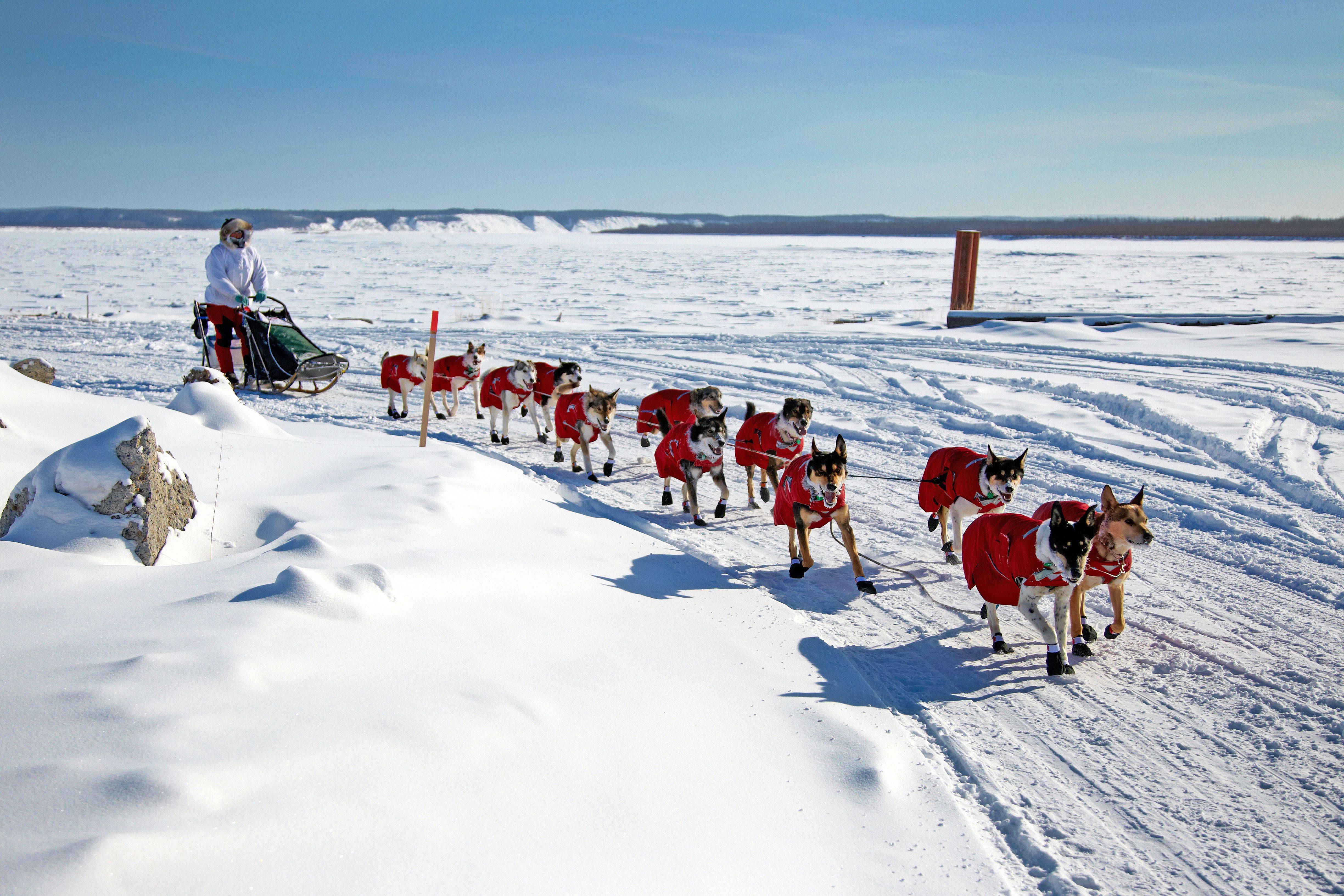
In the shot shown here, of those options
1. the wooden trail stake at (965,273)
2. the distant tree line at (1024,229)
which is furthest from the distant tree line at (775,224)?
the wooden trail stake at (965,273)

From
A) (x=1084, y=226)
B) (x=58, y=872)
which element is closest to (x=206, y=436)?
(x=58, y=872)

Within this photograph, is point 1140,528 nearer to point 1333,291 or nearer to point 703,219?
point 1333,291

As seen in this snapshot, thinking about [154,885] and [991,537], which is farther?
[991,537]

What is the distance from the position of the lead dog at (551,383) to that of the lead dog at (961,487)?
432 centimetres

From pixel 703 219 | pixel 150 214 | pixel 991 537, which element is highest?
pixel 703 219

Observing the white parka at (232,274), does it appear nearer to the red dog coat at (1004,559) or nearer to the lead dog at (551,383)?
the lead dog at (551,383)

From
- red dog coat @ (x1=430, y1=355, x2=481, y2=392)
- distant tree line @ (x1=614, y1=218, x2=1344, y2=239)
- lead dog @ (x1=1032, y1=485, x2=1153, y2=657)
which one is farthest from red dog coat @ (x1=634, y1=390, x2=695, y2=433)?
distant tree line @ (x1=614, y1=218, x2=1344, y2=239)

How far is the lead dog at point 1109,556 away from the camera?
4309mm

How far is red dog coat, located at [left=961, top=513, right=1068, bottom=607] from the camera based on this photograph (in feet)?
14.1

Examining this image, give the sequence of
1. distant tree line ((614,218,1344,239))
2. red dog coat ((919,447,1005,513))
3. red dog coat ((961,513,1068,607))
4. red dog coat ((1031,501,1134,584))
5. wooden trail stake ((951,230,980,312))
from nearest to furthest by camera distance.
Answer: red dog coat ((961,513,1068,607))
red dog coat ((1031,501,1134,584))
red dog coat ((919,447,1005,513))
wooden trail stake ((951,230,980,312))
distant tree line ((614,218,1344,239))

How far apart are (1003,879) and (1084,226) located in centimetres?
14431

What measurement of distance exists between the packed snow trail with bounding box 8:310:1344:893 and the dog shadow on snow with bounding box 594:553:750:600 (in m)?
0.21

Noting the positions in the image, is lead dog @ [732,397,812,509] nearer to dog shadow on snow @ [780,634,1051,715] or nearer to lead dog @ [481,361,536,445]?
dog shadow on snow @ [780,634,1051,715]

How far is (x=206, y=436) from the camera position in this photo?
666cm
